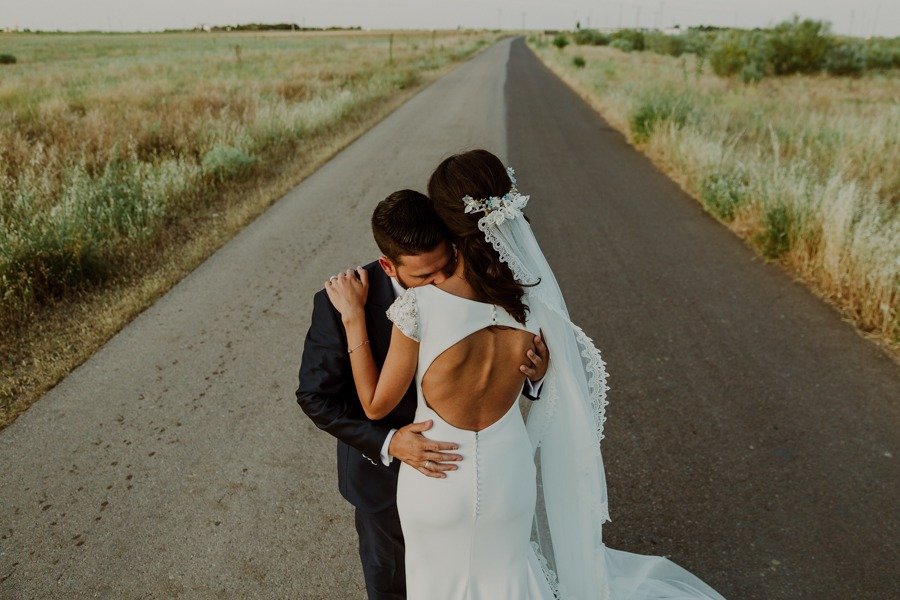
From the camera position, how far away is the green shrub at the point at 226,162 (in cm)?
1009

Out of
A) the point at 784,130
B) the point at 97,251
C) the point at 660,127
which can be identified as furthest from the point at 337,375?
the point at 784,130

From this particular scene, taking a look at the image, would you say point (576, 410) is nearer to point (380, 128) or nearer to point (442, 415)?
point (442, 415)

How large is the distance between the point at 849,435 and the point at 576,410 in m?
2.64

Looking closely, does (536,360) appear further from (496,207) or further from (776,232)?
(776,232)

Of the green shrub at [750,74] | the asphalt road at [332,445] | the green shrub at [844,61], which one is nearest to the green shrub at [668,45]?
the green shrub at [844,61]

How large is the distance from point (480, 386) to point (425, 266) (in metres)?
0.43

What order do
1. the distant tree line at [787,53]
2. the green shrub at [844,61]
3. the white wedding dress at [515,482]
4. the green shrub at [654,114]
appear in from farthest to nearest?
the green shrub at [844,61], the distant tree line at [787,53], the green shrub at [654,114], the white wedding dress at [515,482]

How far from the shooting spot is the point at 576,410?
2.35 meters

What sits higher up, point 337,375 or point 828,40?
point 828,40

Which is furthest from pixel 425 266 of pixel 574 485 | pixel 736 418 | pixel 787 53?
pixel 787 53

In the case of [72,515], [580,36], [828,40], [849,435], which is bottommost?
[72,515]

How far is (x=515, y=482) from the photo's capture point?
2027 millimetres

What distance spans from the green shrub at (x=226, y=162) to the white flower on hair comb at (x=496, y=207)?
30.1 feet

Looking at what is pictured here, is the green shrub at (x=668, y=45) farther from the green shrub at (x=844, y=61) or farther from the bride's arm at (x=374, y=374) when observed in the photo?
the bride's arm at (x=374, y=374)
